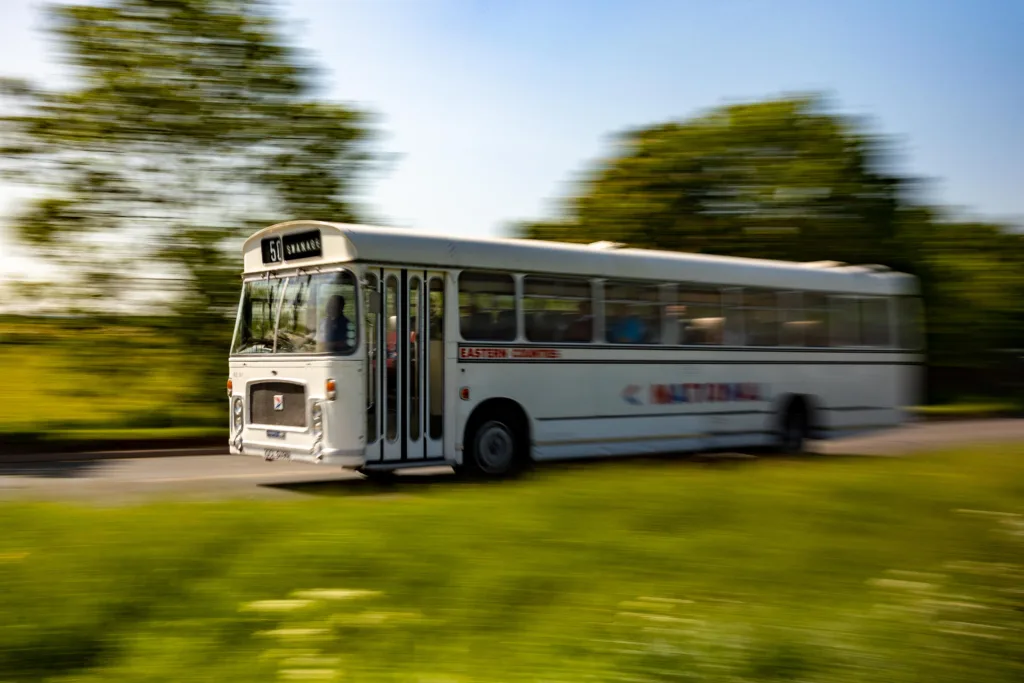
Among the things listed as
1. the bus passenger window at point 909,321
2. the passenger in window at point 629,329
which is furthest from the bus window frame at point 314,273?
the bus passenger window at point 909,321

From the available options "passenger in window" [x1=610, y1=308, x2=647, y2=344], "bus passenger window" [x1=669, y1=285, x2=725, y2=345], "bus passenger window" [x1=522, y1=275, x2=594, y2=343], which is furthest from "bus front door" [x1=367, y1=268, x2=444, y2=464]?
"bus passenger window" [x1=669, y1=285, x2=725, y2=345]

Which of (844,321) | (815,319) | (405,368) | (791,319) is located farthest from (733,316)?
(405,368)

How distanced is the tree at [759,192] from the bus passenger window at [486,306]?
28.4 m

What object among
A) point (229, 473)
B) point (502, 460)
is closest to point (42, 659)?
point (502, 460)

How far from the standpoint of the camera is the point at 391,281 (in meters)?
12.7

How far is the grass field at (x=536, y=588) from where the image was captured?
430 centimetres

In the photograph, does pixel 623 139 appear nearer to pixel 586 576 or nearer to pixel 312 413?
pixel 312 413

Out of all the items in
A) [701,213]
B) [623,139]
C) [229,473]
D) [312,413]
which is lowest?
[229,473]

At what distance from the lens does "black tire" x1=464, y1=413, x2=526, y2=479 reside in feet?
44.3

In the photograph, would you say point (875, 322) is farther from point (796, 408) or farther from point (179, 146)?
point (179, 146)

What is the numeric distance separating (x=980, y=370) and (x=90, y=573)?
43464mm

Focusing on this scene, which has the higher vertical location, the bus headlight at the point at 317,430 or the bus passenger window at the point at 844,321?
the bus passenger window at the point at 844,321

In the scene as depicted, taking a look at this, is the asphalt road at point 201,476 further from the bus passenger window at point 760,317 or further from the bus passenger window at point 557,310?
the bus passenger window at point 760,317

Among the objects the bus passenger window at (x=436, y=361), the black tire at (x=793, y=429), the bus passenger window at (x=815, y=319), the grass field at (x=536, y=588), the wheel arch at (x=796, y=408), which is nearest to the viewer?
the grass field at (x=536, y=588)
